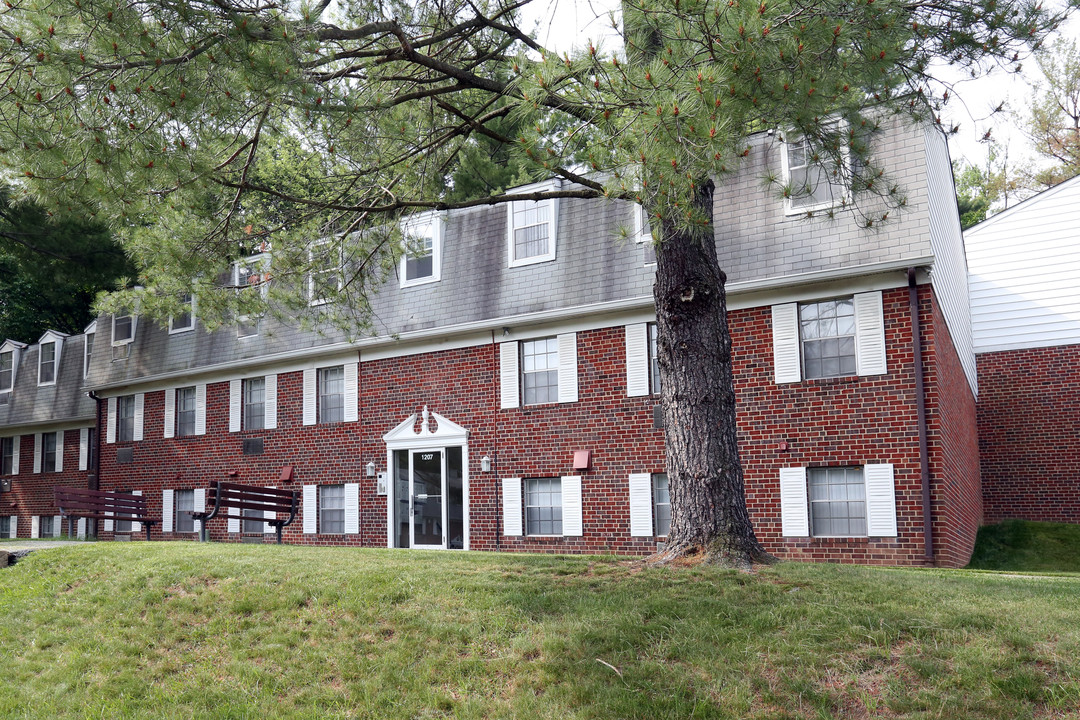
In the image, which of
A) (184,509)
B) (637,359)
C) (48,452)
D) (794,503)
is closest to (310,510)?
(184,509)

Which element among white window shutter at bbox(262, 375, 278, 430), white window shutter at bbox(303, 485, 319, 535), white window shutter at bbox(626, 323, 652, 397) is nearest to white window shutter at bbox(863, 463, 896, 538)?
white window shutter at bbox(626, 323, 652, 397)

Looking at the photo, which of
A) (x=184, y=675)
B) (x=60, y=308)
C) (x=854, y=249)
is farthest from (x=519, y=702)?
(x=60, y=308)

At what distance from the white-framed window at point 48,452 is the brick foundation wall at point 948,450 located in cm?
2282

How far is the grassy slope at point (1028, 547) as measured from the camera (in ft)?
49.3

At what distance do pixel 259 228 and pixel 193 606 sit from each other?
453 centimetres

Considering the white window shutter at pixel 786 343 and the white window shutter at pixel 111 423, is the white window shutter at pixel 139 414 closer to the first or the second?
the white window shutter at pixel 111 423

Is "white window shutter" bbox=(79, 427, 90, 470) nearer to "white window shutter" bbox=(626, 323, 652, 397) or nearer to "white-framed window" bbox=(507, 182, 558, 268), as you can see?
"white-framed window" bbox=(507, 182, 558, 268)

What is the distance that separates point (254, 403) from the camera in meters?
18.8

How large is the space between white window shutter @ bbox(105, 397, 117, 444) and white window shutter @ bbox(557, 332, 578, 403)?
1255 centimetres

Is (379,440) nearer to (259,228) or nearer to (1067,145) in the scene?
(259,228)

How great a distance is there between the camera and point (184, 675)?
6777mm

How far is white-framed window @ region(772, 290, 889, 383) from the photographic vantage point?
40.4 feet

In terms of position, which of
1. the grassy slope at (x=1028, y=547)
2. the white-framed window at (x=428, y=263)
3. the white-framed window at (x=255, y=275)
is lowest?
the grassy slope at (x=1028, y=547)

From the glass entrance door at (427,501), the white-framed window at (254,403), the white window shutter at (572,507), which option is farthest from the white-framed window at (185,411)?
the white window shutter at (572,507)
